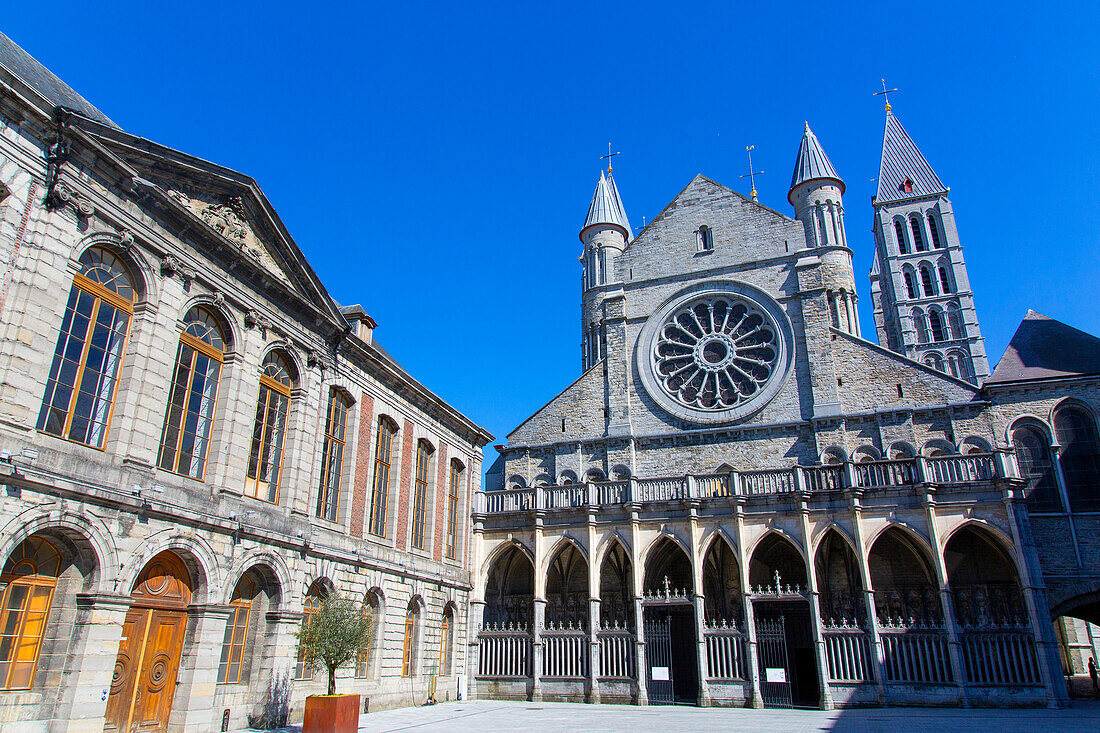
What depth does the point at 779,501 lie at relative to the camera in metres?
19.0

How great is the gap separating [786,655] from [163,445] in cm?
1457

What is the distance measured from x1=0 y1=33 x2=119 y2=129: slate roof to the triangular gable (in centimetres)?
53

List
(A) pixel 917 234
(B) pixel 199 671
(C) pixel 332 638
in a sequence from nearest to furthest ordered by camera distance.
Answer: (B) pixel 199 671 < (C) pixel 332 638 < (A) pixel 917 234

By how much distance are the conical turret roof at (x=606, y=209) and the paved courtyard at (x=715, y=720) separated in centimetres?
2050

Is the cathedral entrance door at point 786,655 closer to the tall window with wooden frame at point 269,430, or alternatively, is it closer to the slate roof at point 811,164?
the tall window with wooden frame at point 269,430

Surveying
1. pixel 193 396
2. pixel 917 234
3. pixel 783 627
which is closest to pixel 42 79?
pixel 193 396

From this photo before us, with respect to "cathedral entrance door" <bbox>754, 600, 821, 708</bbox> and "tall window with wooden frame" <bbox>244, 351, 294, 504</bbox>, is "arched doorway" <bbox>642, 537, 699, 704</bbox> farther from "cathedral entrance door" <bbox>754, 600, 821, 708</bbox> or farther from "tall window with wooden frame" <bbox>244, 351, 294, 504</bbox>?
"tall window with wooden frame" <bbox>244, 351, 294, 504</bbox>

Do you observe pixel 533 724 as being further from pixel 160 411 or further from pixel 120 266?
pixel 120 266

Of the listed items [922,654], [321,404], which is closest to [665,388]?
[922,654]

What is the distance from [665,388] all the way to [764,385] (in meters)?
3.28

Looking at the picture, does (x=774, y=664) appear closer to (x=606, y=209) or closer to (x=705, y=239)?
(x=705, y=239)

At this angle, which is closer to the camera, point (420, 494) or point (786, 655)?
point (786, 655)

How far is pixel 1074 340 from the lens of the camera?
22.3 metres

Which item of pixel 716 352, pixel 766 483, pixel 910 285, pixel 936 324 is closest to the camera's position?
pixel 766 483
